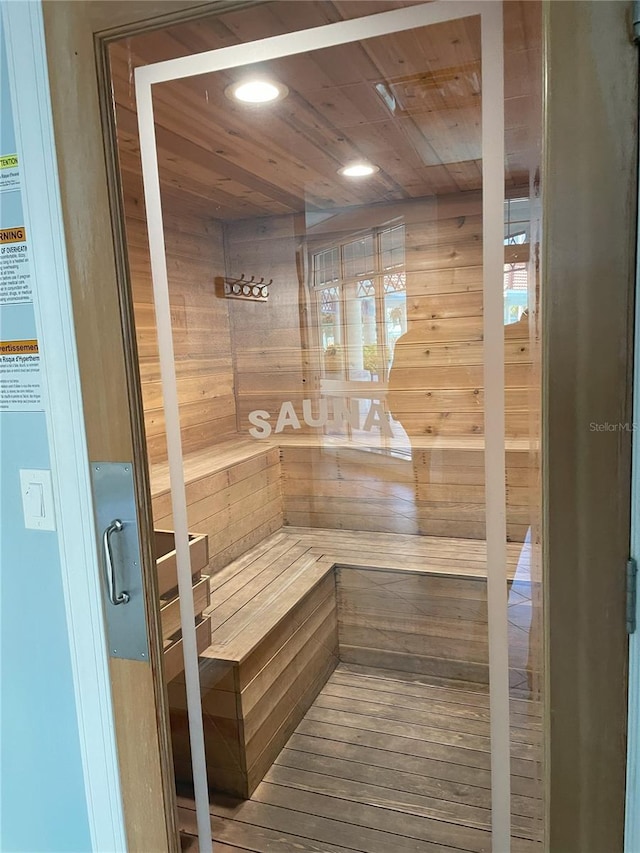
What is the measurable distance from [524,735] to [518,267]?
0.76m

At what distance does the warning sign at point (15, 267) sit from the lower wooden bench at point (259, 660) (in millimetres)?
754

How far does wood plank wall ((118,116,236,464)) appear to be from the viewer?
1046 millimetres

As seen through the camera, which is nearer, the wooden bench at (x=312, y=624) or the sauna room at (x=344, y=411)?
the sauna room at (x=344, y=411)

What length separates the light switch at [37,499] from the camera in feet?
3.44

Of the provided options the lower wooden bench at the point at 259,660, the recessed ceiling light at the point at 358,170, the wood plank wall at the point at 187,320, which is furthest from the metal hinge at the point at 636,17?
the recessed ceiling light at the point at 358,170

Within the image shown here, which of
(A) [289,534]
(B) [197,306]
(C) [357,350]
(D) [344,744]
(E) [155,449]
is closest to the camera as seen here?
(E) [155,449]

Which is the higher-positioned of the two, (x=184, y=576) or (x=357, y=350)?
(x=357, y=350)

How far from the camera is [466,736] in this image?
1.93 m

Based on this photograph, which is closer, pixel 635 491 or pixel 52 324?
pixel 635 491

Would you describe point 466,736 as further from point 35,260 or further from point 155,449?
point 35,260

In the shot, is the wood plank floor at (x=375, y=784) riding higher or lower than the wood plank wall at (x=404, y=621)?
lower

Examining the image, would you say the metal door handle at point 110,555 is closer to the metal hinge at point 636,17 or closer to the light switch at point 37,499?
the light switch at point 37,499

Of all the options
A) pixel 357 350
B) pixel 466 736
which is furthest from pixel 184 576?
pixel 357 350

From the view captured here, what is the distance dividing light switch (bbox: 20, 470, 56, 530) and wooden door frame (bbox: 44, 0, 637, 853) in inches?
21.6
